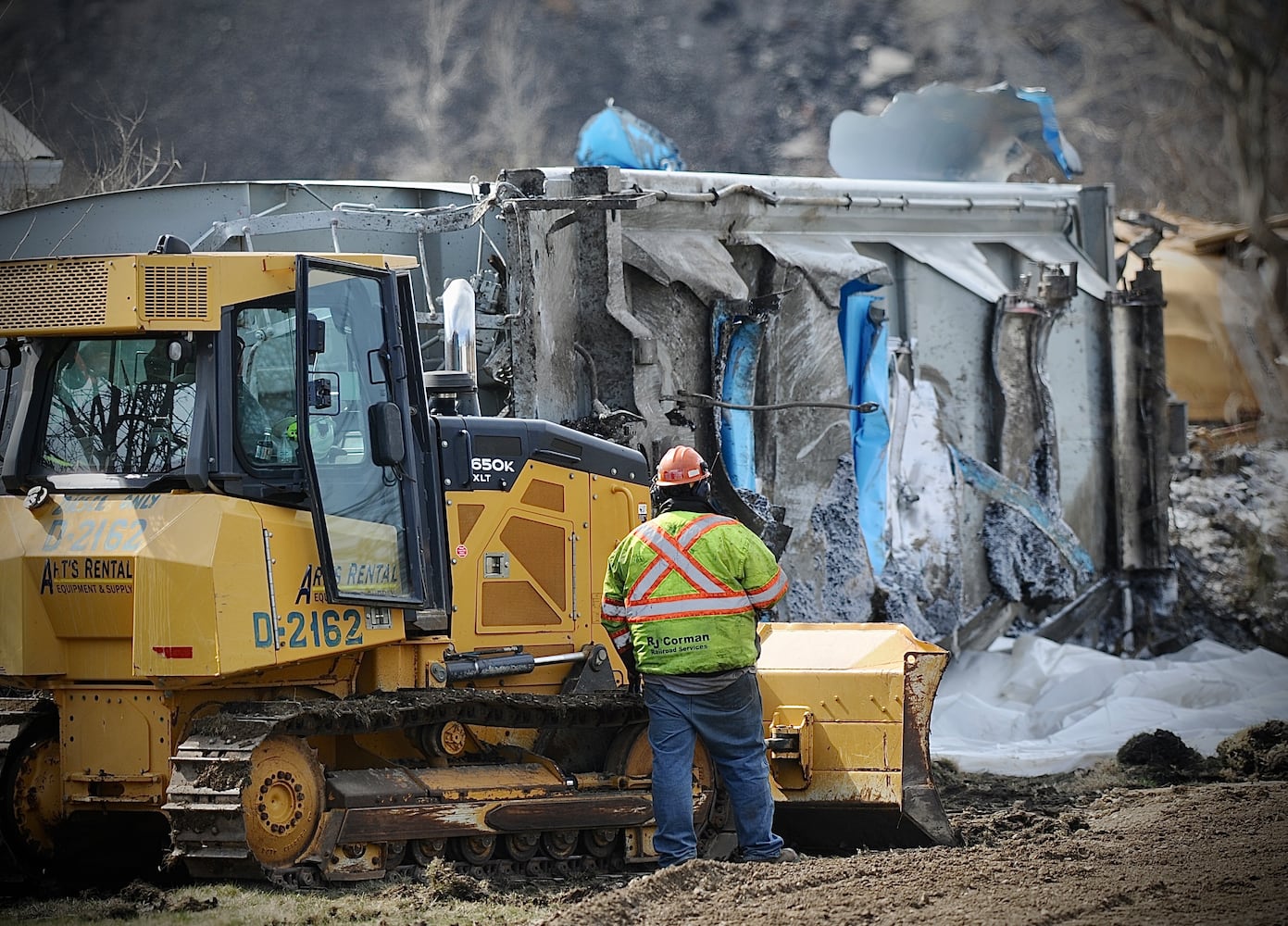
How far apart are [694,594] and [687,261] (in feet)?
12.9

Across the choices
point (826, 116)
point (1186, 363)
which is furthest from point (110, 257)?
point (826, 116)

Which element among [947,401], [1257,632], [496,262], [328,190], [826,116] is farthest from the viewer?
[826,116]

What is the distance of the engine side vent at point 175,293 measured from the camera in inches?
226

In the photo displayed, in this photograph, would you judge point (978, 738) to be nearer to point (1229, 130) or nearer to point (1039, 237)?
point (1039, 237)

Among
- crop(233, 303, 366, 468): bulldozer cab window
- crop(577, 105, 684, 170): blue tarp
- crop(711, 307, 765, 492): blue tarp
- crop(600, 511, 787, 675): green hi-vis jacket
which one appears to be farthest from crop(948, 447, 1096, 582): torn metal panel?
crop(233, 303, 366, 468): bulldozer cab window

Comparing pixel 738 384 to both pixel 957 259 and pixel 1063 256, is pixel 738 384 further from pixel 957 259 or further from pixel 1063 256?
pixel 1063 256

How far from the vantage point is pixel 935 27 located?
118ft

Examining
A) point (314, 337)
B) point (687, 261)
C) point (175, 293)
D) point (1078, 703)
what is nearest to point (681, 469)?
point (314, 337)

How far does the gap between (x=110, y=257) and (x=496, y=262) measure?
338 centimetres

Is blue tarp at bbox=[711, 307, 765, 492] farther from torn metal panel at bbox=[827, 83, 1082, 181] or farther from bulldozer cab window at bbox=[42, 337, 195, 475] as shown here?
bulldozer cab window at bbox=[42, 337, 195, 475]

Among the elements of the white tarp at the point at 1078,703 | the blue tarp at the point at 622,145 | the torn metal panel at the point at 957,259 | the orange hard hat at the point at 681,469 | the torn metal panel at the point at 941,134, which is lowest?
the white tarp at the point at 1078,703

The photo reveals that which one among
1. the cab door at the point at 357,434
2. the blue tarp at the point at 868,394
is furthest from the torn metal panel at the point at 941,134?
the cab door at the point at 357,434

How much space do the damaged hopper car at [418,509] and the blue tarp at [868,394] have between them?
3 centimetres

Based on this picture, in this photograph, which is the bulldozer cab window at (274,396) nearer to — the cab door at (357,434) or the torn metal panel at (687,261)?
the cab door at (357,434)
